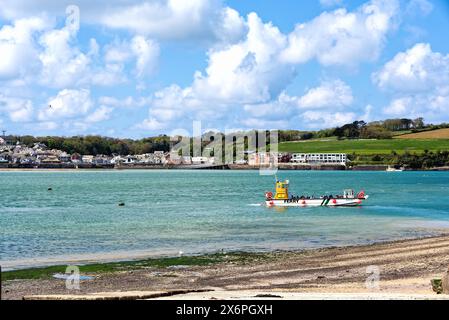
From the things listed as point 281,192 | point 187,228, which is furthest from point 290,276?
point 281,192

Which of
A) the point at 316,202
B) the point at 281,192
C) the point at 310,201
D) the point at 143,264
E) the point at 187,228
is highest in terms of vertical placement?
the point at 281,192

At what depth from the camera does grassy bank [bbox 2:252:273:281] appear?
2397 cm

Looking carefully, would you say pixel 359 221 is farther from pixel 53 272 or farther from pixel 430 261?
pixel 53 272

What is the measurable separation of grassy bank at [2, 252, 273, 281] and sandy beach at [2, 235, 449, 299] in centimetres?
50

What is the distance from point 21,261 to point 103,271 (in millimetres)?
5215

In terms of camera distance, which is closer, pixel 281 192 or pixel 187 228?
pixel 187 228

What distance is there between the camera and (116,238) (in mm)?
37656

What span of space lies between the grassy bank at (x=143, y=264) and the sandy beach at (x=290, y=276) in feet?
1.64

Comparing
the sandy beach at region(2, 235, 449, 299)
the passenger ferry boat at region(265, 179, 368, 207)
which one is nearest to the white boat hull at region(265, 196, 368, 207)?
the passenger ferry boat at region(265, 179, 368, 207)

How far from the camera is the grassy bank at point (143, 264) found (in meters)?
24.0

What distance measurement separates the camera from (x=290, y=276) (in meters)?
22.6

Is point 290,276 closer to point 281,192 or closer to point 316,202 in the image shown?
point 316,202

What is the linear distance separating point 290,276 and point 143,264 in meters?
6.78
